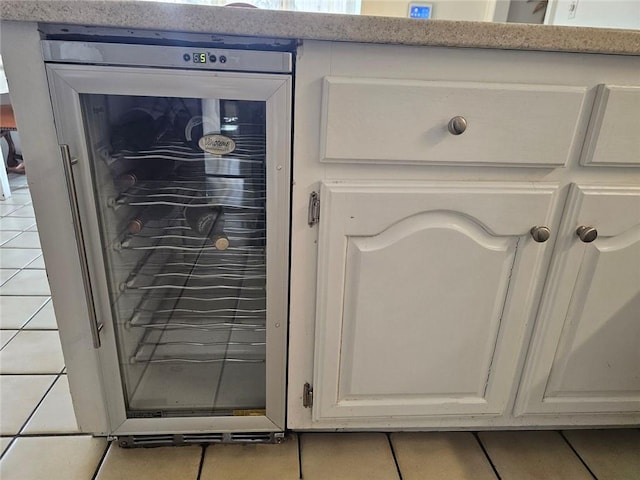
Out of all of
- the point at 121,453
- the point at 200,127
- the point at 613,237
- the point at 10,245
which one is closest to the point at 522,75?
the point at 613,237

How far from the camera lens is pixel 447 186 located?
0.83 metres

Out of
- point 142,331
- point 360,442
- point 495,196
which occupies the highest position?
point 495,196

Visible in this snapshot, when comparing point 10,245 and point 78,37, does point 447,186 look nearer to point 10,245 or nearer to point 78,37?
point 78,37

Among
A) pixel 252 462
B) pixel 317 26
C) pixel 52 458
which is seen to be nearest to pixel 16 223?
pixel 52 458

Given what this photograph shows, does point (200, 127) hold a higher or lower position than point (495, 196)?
higher

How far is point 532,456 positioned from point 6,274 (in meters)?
2.05

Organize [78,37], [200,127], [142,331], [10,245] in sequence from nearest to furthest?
[78,37]
[200,127]
[142,331]
[10,245]

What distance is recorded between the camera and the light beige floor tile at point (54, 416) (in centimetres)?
109

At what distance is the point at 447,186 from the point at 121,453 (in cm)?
98

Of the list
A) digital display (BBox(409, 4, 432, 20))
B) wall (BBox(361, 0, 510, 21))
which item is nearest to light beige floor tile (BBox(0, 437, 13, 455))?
wall (BBox(361, 0, 510, 21))

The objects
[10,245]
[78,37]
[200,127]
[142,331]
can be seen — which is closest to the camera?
[78,37]

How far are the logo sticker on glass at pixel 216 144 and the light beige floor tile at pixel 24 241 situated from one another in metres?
1.70

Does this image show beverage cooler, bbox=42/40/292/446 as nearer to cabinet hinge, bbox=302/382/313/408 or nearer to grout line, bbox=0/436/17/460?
cabinet hinge, bbox=302/382/313/408

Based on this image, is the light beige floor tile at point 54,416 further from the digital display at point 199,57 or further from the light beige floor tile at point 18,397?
the digital display at point 199,57
